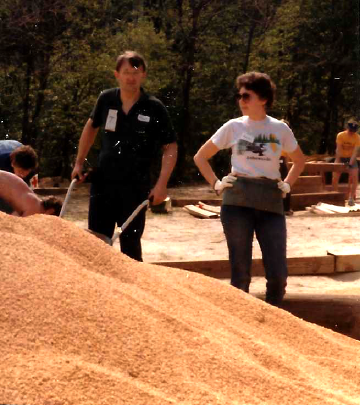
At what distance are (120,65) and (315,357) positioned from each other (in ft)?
7.15

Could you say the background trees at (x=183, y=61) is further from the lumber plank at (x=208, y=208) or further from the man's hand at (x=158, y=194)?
the man's hand at (x=158, y=194)

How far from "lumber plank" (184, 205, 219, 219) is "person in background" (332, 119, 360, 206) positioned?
116 inches

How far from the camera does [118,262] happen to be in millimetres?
3494

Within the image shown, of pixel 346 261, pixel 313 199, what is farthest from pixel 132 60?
pixel 313 199

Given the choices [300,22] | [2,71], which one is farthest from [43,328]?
[300,22]

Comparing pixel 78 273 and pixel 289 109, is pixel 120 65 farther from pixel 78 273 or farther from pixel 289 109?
pixel 289 109

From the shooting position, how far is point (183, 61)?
2284 cm

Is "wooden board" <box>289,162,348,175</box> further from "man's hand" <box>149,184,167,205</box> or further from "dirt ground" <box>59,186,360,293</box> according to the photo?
"man's hand" <box>149,184,167,205</box>

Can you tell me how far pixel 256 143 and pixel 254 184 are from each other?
0.71 feet

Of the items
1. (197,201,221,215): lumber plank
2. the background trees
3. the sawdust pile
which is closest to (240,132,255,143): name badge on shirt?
the sawdust pile

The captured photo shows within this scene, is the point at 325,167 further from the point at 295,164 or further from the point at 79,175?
the point at 79,175

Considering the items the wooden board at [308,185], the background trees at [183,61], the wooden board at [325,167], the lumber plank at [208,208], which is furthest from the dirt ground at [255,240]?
the background trees at [183,61]

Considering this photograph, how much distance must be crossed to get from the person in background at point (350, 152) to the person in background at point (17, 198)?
1097cm

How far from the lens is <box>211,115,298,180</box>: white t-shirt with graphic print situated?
15.2 feet
